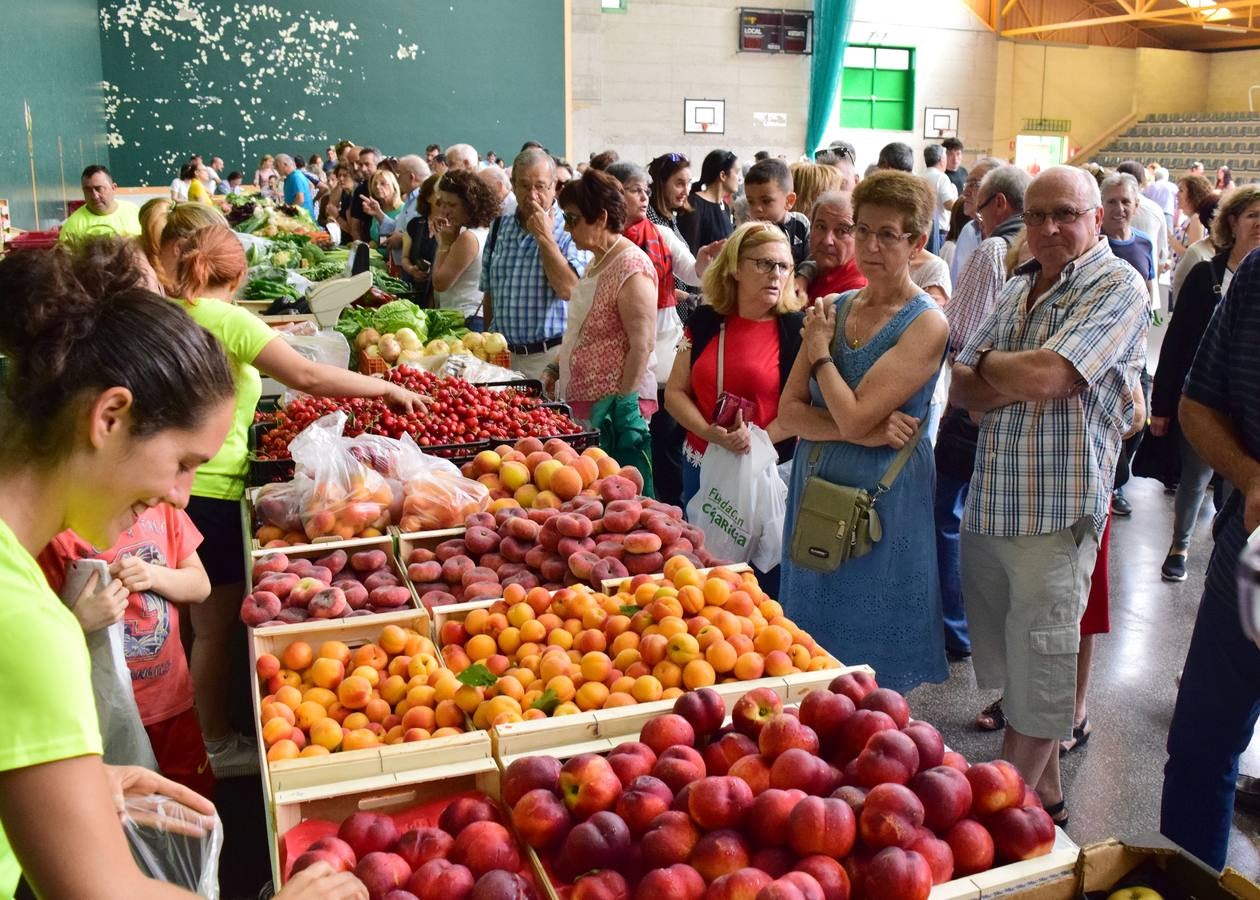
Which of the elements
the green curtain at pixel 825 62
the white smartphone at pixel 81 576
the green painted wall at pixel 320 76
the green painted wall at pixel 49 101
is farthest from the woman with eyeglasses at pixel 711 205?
the green curtain at pixel 825 62

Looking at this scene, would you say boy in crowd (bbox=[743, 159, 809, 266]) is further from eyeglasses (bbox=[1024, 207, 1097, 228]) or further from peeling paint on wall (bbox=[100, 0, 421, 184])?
peeling paint on wall (bbox=[100, 0, 421, 184])

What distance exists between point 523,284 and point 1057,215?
273 centimetres

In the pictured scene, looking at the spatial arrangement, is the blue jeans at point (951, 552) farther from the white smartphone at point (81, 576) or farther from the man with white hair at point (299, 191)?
the man with white hair at point (299, 191)

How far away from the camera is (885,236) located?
269 cm

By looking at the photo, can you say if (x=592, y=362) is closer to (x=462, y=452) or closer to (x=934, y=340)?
(x=462, y=452)

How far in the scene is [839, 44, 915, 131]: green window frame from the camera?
21594 millimetres

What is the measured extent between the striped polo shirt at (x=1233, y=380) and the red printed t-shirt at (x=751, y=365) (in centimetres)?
135

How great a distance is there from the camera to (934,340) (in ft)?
8.82

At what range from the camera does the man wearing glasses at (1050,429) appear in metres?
2.47

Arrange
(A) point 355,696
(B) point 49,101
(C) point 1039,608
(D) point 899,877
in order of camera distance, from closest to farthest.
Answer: (D) point 899,877 → (A) point 355,696 → (C) point 1039,608 → (B) point 49,101

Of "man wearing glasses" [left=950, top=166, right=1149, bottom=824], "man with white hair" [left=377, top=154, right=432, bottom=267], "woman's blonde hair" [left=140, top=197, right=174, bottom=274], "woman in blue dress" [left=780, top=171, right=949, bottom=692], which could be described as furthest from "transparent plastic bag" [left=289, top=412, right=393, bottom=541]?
"man with white hair" [left=377, top=154, right=432, bottom=267]

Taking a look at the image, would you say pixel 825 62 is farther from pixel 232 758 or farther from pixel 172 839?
pixel 172 839

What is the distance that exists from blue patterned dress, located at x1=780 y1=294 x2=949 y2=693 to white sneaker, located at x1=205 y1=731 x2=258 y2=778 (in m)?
1.72

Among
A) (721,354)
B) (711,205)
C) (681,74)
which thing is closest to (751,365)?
(721,354)
